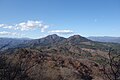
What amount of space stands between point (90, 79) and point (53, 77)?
20870 millimetres

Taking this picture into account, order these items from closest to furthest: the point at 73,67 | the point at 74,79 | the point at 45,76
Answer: the point at 45,76
the point at 74,79
the point at 73,67

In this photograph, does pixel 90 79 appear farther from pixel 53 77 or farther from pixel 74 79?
pixel 53 77

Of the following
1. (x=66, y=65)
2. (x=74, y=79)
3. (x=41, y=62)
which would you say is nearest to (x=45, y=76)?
(x=74, y=79)

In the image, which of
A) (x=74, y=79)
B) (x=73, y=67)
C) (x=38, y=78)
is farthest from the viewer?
(x=73, y=67)

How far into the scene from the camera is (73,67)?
105875 mm

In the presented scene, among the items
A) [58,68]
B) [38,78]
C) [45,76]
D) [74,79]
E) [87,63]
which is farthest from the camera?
[87,63]

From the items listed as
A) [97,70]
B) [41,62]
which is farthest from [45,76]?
[97,70]

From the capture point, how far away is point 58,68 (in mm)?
97438

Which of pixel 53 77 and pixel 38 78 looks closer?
pixel 38 78

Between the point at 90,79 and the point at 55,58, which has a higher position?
the point at 55,58

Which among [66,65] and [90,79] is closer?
[90,79]

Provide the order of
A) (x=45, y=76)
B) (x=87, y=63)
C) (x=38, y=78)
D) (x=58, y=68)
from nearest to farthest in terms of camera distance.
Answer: (x=38, y=78) < (x=45, y=76) < (x=58, y=68) < (x=87, y=63)

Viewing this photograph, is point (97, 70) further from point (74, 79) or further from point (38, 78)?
point (38, 78)

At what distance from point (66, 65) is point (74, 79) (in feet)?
A: 68.9
